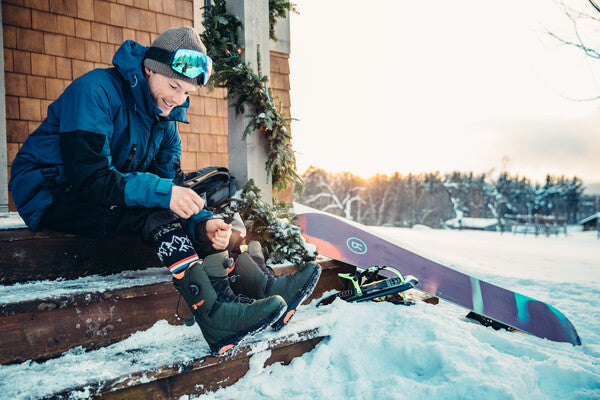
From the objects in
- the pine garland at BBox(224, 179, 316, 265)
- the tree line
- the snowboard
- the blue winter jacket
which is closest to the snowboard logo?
the snowboard

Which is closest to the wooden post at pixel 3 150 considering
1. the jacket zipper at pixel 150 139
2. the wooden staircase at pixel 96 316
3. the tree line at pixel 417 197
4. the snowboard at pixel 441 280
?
the wooden staircase at pixel 96 316

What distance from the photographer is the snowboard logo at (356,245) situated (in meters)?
2.72

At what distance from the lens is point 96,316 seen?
1.61 meters

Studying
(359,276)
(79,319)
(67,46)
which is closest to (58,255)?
(79,319)

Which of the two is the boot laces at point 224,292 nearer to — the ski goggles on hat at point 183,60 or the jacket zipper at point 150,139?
the jacket zipper at point 150,139

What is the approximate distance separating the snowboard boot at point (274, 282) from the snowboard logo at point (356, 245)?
98 centimetres

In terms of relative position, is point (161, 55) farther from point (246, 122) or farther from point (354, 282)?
point (354, 282)

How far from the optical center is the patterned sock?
1.54 meters

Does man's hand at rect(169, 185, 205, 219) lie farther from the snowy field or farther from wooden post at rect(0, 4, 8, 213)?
wooden post at rect(0, 4, 8, 213)

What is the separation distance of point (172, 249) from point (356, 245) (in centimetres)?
156

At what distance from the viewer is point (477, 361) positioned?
1.62 meters

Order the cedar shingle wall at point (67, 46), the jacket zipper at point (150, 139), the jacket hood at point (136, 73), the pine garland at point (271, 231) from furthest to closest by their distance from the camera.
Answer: the cedar shingle wall at point (67, 46) < the pine garland at point (271, 231) < the jacket zipper at point (150, 139) < the jacket hood at point (136, 73)

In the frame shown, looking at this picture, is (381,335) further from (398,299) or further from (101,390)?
(101,390)

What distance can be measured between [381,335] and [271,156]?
1411 mm
